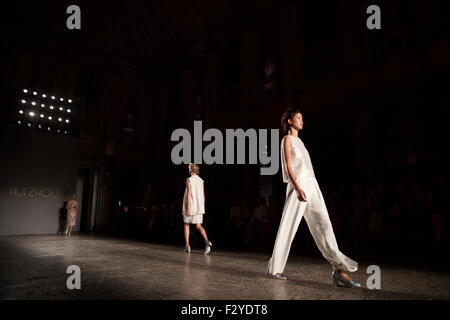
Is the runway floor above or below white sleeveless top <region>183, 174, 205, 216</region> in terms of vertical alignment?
below

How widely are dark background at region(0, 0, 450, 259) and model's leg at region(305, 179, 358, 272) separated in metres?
3.44

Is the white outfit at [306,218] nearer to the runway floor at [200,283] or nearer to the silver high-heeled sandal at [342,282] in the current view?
the silver high-heeled sandal at [342,282]

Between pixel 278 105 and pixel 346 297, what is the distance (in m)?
10.3

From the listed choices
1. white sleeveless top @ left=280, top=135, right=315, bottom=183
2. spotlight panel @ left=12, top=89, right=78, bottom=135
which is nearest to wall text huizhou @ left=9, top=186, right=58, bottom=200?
spotlight panel @ left=12, top=89, right=78, bottom=135

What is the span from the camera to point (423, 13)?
321 inches

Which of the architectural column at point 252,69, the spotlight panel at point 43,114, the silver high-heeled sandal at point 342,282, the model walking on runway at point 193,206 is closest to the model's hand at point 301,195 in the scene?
the silver high-heeled sandal at point 342,282

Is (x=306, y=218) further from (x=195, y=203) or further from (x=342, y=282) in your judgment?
(x=195, y=203)

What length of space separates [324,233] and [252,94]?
11.1m

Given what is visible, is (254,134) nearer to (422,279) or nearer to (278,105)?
(278,105)

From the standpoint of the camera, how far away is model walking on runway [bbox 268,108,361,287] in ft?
8.93

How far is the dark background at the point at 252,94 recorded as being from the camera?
7582mm

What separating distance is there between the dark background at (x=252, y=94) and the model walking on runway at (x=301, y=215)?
11.4 feet
